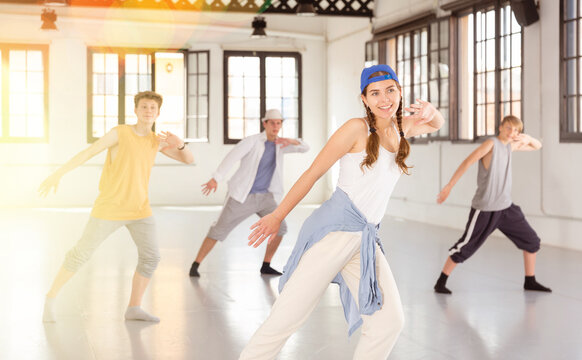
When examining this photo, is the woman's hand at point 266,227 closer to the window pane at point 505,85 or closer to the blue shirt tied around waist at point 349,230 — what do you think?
the blue shirt tied around waist at point 349,230

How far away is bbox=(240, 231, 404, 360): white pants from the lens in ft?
9.77

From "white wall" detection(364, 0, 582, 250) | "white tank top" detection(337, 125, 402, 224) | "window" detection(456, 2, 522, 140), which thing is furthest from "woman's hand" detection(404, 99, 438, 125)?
"window" detection(456, 2, 522, 140)

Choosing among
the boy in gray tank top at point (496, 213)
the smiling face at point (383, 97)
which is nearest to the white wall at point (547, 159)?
the boy in gray tank top at point (496, 213)

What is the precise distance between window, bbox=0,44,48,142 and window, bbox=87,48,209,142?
0.92m

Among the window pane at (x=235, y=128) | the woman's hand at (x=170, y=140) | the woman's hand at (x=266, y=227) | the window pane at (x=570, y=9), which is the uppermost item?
the window pane at (x=570, y=9)

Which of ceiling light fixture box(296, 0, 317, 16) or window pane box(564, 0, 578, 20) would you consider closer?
window pane box(564, 0, 578, 20)

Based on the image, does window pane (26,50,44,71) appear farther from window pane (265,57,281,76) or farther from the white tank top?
the white tank top

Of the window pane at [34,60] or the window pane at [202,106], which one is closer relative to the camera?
the window pane at [34,60]

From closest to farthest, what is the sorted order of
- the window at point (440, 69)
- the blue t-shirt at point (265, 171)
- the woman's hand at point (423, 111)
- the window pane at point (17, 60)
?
the woman's hand at point (423, 111) < the blue t-shirt at point (265, 171) < the window at point (440, 69) < the window pane at point (17, 60)

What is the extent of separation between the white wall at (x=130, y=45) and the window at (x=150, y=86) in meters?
0.18

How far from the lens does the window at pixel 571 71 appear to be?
362 inches

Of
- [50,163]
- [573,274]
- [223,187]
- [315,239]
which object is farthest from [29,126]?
[315,239]

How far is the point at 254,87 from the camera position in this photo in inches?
682

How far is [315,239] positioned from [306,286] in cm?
18
